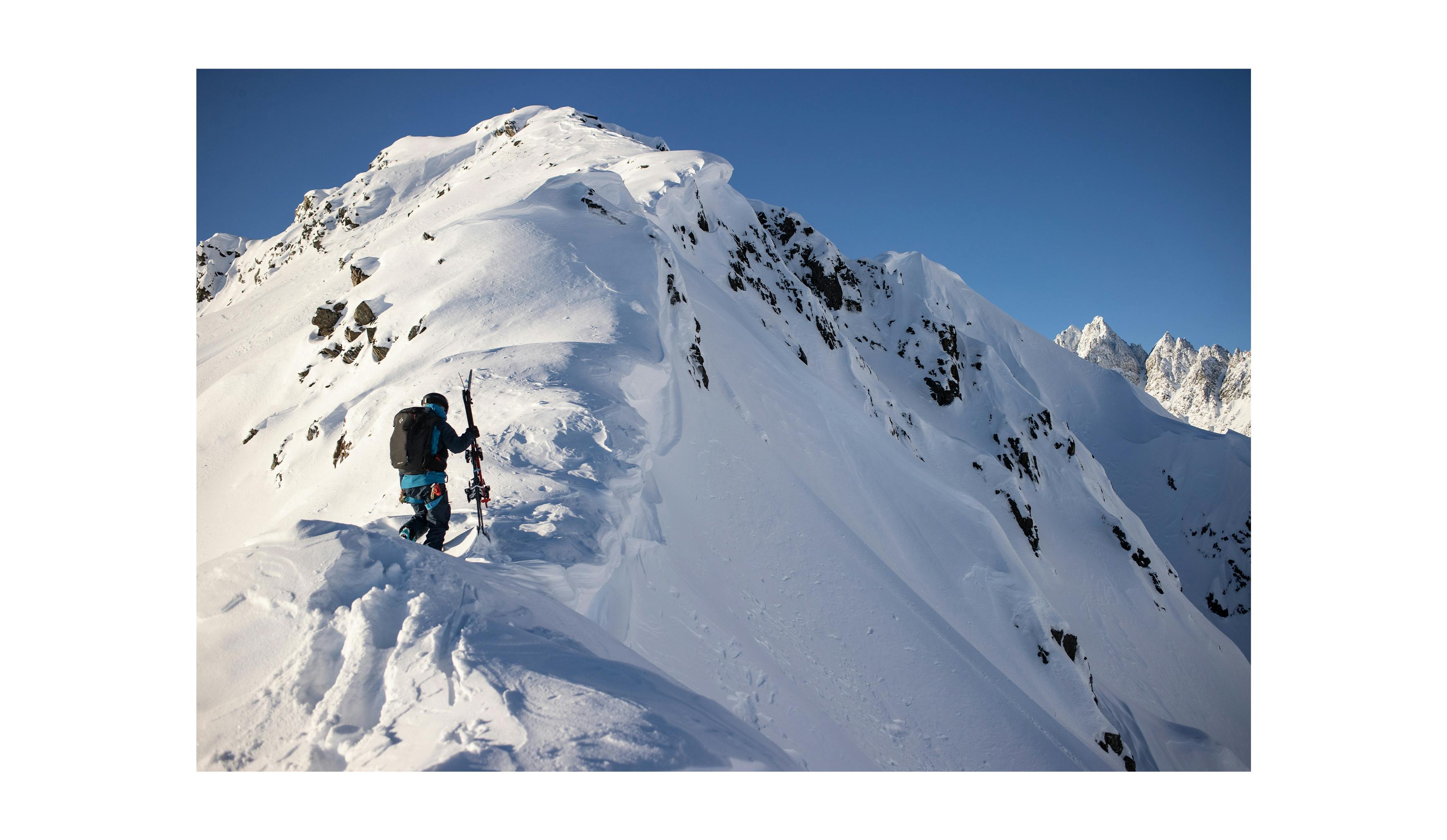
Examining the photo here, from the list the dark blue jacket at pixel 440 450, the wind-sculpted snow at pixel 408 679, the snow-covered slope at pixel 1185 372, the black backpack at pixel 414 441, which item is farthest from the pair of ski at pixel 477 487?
the snow-covered slope at pixel 1185 372

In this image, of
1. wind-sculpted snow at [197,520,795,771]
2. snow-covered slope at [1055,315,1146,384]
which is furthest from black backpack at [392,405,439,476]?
snow-covered slope at [1055,315,1146,384]

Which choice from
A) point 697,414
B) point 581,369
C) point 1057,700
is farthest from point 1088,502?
point 581,369

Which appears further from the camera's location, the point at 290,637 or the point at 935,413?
the point at 935,413

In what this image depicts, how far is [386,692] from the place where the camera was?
3.36 meters

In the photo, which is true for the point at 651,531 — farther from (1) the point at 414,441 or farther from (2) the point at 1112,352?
(2) the point at 1112,352

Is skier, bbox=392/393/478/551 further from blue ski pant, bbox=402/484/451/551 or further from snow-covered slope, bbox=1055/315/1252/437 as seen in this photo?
snow-covered slope, bbox=1055/315/1252/437

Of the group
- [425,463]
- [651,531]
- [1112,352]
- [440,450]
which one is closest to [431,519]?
[425,463]

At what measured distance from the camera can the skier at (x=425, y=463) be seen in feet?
17.0

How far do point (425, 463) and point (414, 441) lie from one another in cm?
22

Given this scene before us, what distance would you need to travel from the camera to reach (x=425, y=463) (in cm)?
520
